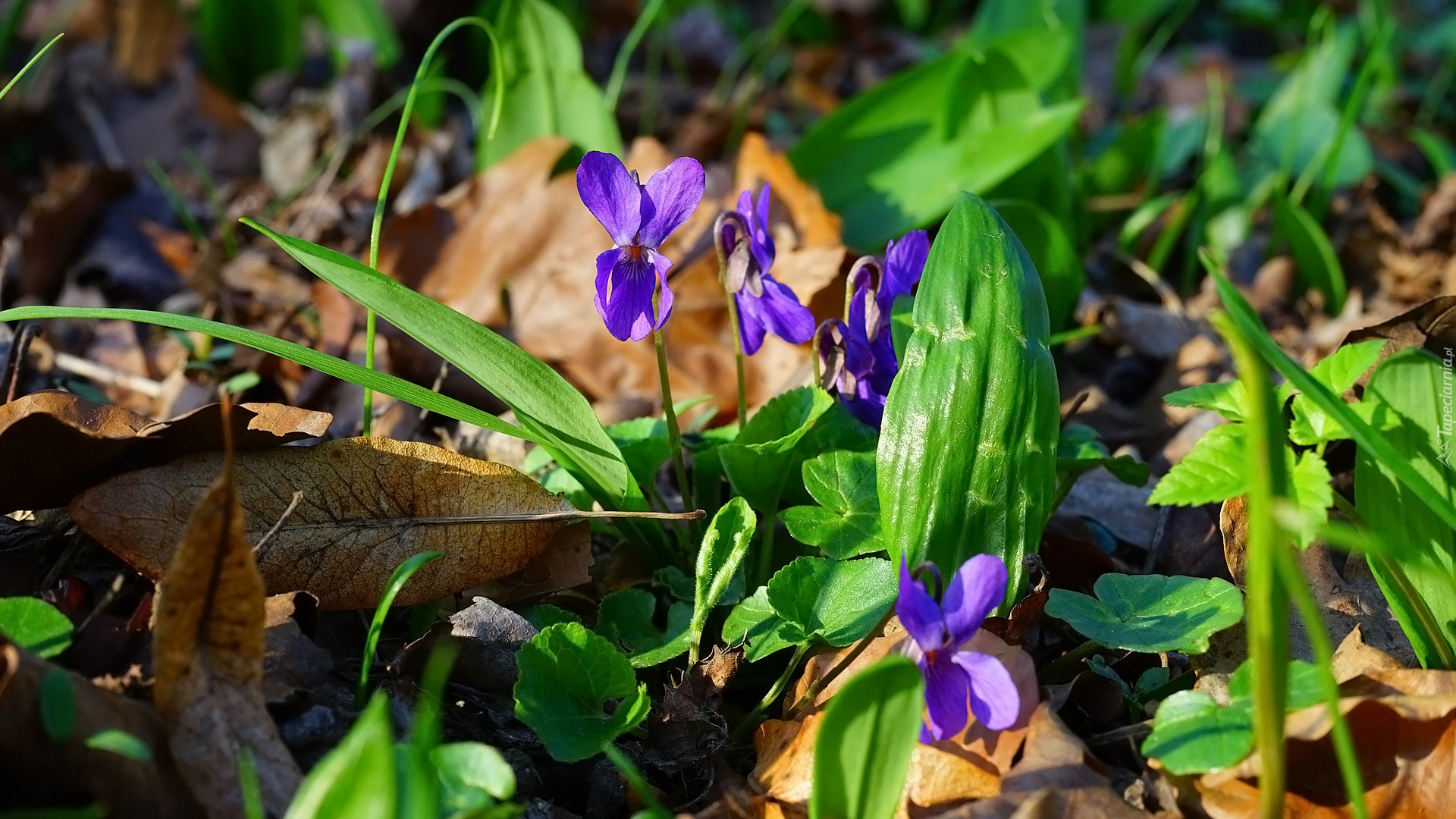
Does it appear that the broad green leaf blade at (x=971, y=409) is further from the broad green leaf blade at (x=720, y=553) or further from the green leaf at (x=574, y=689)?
the green leaf at (x=574, y=689)

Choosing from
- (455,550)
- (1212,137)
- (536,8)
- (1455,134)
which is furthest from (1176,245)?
(455,550)

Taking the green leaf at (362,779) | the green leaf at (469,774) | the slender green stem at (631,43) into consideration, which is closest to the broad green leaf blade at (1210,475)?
the green leaf at (469,774)

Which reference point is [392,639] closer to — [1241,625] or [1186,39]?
[1241,625]

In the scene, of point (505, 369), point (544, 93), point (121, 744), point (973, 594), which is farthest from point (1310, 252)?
point (121, 744)

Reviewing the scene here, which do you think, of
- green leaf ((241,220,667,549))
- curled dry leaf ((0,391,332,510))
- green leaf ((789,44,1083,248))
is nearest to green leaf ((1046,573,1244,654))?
green leaf ((241,220,667,549))

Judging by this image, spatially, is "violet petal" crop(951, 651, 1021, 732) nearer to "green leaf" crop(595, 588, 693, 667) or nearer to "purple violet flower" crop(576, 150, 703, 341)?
"green leaf" crop(595, 588, 693, 667)
